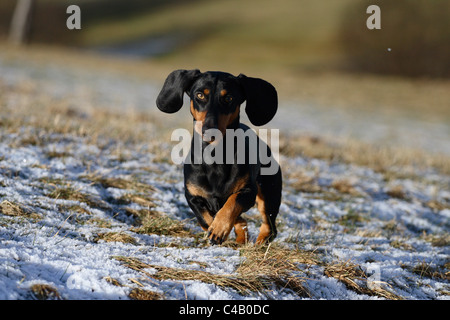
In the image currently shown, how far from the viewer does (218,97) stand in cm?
334

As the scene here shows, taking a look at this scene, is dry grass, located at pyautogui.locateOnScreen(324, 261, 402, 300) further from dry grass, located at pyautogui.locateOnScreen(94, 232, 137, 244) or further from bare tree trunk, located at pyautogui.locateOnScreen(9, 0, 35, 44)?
bare tree trunk, located at pyautogui.locateOnScreen(9, 0, 35, 44)

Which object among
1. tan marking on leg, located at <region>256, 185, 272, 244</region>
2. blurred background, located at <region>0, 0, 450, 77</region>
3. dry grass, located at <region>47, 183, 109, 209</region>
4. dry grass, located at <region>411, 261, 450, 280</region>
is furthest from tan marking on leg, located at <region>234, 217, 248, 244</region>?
blurred background, located at <region>0, 0, 450, 77</region>

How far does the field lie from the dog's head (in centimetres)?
92

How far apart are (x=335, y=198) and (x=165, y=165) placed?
2081mm

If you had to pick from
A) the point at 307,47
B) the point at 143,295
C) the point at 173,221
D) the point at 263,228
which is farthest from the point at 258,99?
the point at 307,47

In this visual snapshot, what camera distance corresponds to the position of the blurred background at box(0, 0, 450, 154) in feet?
53.8

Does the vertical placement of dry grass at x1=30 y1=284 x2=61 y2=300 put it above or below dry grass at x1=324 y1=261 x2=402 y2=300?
above

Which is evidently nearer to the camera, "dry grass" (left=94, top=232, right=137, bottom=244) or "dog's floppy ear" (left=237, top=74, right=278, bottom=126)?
"dry grass" (left=94, top=232, right=137, bottom=244)

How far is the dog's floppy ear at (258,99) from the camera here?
3553 millimetres

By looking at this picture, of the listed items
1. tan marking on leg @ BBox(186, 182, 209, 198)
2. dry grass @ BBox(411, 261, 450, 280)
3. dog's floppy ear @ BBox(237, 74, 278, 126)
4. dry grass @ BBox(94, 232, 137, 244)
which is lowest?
dry grass @ BBox(411, 261, 450, 280)

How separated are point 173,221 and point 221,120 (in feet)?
3.40

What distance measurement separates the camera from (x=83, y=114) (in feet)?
27.6

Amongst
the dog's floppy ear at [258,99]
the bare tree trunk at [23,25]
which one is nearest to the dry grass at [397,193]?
the dog's floppy ear at [258,99]

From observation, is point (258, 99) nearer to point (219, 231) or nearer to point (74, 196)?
point (219, 231)
